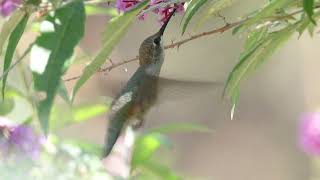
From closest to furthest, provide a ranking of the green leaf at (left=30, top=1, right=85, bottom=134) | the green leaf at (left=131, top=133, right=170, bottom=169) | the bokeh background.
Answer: the green leaf at (left=30, top=1, right=85, bottom=134), the green leaf at (left=131, top=133, right=170, bottom=169), the bokeh background

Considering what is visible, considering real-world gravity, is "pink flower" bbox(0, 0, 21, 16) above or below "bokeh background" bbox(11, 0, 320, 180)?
above

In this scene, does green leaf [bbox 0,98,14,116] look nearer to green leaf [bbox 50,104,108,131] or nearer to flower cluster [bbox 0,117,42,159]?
flower cluster [bbox 0,117,42,159]

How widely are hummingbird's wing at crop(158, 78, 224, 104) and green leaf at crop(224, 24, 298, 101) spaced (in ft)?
0.10

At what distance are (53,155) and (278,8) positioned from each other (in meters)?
0.98

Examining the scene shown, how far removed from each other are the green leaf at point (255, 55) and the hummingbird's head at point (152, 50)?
0.11 meters

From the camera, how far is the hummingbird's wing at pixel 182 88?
3.73 ft

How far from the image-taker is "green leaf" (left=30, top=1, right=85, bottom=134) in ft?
2.53

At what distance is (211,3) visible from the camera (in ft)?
3.75

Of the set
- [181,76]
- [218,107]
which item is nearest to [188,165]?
[218,107]

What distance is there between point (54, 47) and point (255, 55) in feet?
1.25

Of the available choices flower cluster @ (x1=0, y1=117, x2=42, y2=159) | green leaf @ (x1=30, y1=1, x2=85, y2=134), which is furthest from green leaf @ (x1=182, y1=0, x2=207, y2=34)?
flower cluster @ (x1=0, y1=117, x2=42, y2=159)

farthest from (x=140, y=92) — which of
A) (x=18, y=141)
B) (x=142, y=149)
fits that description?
(x=142, y=149)

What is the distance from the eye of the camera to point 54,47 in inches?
32.2

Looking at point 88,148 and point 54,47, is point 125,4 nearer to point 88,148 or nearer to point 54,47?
point 54,47
